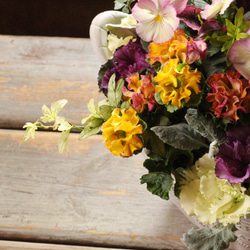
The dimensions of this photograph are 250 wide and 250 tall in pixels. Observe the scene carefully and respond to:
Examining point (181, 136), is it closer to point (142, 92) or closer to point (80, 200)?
point (142, 92)

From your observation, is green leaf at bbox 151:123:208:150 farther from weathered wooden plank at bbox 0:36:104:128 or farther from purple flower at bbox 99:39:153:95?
weathered wooden plank at bbox 0:36:104:128

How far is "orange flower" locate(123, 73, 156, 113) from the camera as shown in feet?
1.28

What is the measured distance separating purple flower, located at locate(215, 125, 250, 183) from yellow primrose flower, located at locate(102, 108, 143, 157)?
77mm

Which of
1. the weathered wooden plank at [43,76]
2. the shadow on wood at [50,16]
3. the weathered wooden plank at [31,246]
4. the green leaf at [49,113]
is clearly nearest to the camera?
the green leaf at [49,113]

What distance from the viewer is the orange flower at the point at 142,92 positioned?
391mm

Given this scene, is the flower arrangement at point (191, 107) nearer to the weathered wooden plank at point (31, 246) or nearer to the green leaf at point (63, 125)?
the green leaf at point (63, 125)

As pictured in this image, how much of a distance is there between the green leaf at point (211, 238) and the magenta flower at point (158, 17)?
21 cm

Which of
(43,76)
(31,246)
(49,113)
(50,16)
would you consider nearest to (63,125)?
(49,113)

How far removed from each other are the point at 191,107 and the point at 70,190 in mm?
297

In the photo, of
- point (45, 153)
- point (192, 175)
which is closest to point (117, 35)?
point (192, 175)

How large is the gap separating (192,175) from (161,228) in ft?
0.66

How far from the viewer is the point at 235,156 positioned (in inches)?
14.4

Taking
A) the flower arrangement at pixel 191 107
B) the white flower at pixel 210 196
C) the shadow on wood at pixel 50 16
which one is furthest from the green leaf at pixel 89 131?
the shadow on wood at pixel 50 16

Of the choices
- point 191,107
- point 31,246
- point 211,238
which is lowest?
point 31,246
